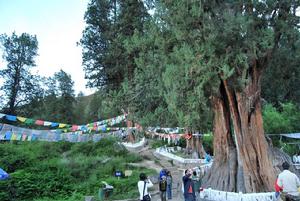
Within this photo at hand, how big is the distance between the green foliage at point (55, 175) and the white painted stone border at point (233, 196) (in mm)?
3070

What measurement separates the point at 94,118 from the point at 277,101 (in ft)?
87.8

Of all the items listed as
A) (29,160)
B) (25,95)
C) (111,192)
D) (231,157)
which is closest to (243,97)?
(231,157)

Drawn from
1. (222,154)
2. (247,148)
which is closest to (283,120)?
(222,154)

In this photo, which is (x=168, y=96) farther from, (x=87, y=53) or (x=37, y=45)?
(x=37, y=45)

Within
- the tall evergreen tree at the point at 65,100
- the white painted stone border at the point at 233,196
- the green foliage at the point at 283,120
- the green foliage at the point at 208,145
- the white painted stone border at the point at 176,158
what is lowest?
the white painted stone border at the point at 233,196

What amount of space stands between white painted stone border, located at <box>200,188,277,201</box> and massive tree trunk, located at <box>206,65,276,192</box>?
626mm

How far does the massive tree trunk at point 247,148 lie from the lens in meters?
11.7

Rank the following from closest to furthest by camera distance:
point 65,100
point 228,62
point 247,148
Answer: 1. point 228,62
2. point 247,148
3. point 65,100

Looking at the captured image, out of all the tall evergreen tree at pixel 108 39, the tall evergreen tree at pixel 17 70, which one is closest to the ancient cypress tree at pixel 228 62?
the tall evergreen tree at pixel 108 39

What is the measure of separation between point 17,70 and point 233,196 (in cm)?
3022

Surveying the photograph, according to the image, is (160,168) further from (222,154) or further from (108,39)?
(108,39)

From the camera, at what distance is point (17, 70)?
34.3 meters

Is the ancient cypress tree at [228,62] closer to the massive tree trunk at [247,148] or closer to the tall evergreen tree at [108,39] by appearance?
the massive tree trunk at [247,148]

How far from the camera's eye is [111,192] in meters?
13.1
